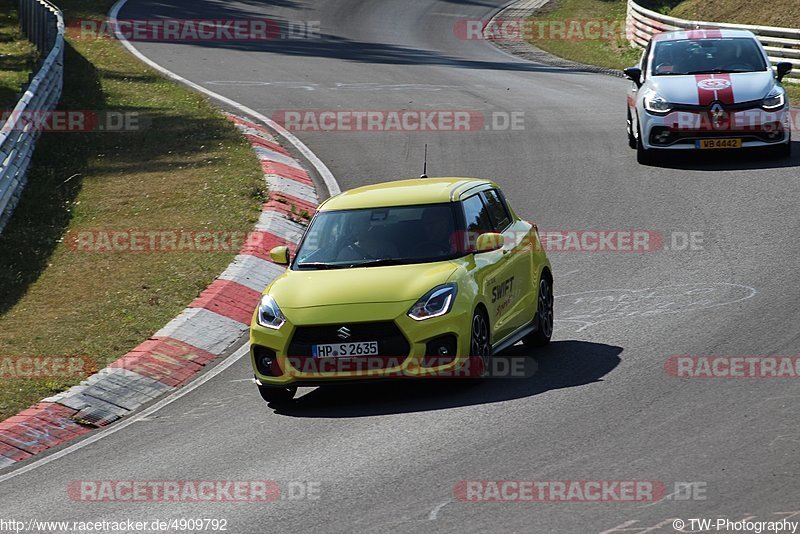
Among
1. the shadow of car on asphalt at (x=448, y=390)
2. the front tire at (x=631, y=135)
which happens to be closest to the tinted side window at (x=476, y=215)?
the shadow of car on asphalt at (x=448, y=390)

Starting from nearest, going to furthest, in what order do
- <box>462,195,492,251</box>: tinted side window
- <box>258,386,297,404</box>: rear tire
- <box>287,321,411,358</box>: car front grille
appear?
<box>287,321,411,358</box>: car front grille
<box>258,386,297,404</box>: rear tire
<box>462,195,492,251</box>: tinted side window

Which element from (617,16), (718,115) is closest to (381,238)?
(718,115)

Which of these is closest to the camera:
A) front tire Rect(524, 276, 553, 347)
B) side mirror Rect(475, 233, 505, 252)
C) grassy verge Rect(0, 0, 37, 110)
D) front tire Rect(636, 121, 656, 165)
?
side mirror Rect(475, 233, 505, 252)

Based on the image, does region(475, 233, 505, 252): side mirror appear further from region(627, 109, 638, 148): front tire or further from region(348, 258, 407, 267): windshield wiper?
region(627, 109, 638, 148): front tire

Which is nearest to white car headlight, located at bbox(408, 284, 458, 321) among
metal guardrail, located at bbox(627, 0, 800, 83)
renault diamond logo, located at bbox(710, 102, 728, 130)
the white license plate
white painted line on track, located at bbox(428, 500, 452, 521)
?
the white license plate

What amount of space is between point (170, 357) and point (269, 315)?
7.37 ft

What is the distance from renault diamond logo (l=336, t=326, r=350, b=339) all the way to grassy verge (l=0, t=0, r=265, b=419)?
288 centimetres

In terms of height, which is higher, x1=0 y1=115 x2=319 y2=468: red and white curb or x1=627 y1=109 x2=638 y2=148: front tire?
x1=627 y1=109 x2=638 y2=148: front tire

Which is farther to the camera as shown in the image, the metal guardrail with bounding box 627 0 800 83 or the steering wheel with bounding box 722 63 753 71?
the metal guardrail with bounding box 627 0 800 83

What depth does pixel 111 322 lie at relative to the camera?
13.5 m

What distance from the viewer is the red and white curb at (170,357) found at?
35.4ft

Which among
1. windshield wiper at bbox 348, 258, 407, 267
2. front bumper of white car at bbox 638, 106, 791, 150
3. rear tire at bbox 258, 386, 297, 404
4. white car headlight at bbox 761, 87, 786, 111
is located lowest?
rear tire at bbox 258, 386, 297, 404

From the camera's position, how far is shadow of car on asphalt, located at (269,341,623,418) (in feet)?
33.7

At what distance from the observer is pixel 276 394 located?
10680 millimetres
